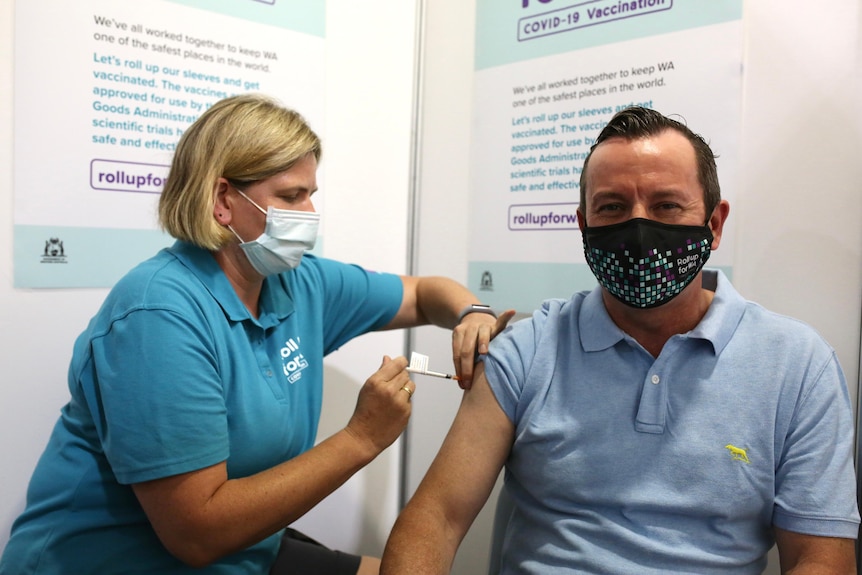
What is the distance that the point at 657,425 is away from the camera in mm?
1255

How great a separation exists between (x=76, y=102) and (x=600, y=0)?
4.81ft

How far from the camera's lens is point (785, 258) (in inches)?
66.8

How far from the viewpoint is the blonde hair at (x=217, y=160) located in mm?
1476

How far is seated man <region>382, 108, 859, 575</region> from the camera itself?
122 centimetres

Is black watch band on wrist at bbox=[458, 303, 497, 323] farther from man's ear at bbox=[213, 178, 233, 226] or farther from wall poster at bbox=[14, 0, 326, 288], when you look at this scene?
wall poster at bbox=[14, 0, 326, 288]

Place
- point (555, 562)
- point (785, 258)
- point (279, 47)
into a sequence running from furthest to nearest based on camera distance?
point (279, 47), point (785, 258), point (555, 562)

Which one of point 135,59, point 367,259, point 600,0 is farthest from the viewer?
point 367,259

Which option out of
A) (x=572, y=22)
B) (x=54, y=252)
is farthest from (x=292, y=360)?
(x=572, y=22)

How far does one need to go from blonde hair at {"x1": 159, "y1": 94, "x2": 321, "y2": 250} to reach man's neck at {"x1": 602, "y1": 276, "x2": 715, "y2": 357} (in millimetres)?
797

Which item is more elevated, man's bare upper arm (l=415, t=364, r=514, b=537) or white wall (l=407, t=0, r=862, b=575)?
white wall (l=407, t=0, r=862, b=575)

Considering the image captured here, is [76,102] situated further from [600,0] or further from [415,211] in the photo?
[600,0]

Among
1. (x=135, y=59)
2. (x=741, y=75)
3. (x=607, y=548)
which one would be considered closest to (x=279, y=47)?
(x=135, y=59)

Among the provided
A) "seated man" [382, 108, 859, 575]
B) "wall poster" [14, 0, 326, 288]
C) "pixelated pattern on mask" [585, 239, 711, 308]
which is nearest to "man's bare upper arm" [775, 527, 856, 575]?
"seated man" [382, 108, 859, 575]

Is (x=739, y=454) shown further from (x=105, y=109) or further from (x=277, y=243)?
(x=105, y=109)
